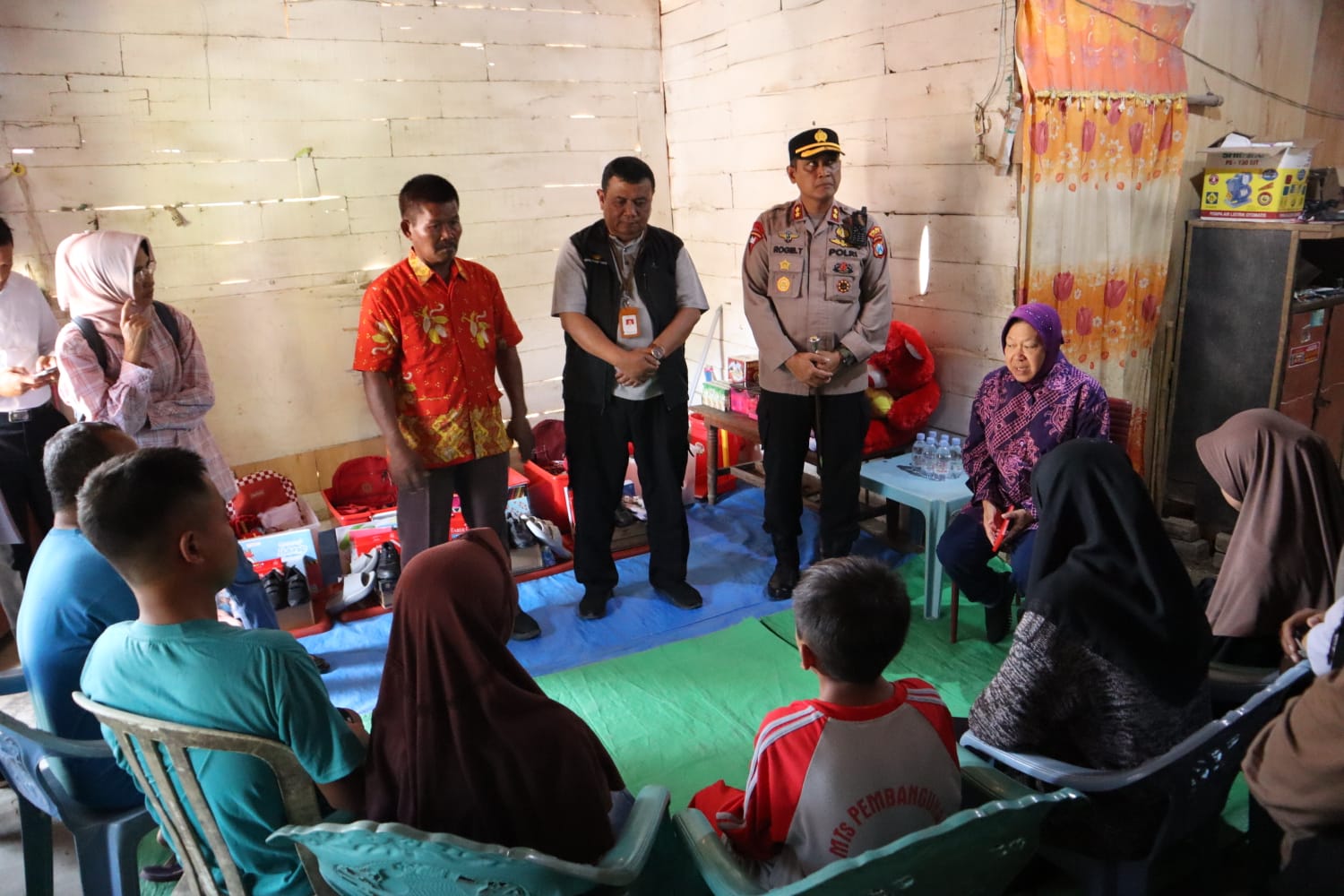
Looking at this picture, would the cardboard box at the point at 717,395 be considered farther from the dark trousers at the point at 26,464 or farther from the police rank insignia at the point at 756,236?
the dark trousers at the point at 26,464

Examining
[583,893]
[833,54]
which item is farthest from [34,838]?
[833,54]

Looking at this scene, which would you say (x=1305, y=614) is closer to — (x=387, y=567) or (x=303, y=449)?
(x=387, y=567)

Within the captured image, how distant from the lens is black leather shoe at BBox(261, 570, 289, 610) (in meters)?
3.39

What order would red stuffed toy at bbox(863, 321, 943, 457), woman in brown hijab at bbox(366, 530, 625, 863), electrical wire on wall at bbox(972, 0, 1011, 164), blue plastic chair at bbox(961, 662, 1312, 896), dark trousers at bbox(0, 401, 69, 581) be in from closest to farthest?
woman in brown hijab at bbox(366, 530, 625, 863), blue plastic chair at bbox(961, 662, 1312, 896), dark trousers at bbox(0, 401, 69, 581), electrical wire on wall at bbox(972, 0, 1011, 164), red stuffed toy at bbox(863, 321, 943, 457)

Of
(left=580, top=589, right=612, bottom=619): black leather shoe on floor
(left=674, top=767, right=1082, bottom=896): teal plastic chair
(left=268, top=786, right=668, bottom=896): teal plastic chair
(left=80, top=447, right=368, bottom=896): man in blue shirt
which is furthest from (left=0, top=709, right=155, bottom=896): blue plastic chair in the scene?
(left=580, top=589, right=612, bottom=619): black leather shoe on floor

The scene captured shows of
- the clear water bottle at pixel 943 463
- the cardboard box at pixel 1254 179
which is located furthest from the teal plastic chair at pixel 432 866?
the cardboard box at pixel 1254 179

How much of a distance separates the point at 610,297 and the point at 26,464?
2.07 m

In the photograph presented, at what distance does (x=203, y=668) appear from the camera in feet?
4.39

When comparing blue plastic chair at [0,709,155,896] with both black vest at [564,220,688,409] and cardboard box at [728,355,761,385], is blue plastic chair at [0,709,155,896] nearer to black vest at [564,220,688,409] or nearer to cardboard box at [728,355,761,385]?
black vest at [564,220,688,409]

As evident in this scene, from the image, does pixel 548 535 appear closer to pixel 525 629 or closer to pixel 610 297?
pixel 525 629

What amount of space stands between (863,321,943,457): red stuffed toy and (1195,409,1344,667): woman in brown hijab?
170cm

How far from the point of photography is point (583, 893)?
131 cm

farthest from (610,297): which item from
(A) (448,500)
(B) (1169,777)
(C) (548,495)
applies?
(B) (1169,777)

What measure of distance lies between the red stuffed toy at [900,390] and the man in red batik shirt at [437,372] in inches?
56.3
